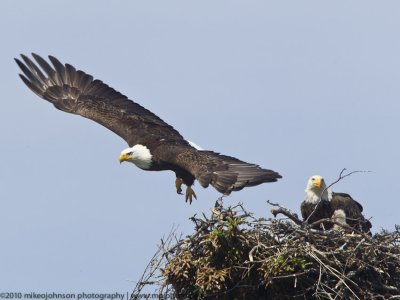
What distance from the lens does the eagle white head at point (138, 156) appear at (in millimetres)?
16250

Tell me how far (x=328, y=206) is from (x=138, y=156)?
150 inches

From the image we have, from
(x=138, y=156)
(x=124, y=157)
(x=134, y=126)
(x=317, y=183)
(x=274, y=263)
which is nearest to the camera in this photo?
(x=274, y=263)

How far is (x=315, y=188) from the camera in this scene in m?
13.7

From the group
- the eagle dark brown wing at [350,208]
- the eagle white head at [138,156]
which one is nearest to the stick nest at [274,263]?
the eagle dark brown wing at [350,208]

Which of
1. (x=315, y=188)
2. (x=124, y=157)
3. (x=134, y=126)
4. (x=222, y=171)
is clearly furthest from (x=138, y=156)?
(x=315, y=188)

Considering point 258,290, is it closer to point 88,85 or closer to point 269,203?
point 269,203

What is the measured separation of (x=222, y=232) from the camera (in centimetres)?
1171

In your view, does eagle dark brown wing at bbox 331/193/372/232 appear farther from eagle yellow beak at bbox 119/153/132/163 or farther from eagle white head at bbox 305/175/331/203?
eagle yellow beak at bbox 119/153/132/163

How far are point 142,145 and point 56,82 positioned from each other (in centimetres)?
230

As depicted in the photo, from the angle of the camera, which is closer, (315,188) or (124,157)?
(315,188)

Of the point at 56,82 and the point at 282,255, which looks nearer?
the point at 282,255

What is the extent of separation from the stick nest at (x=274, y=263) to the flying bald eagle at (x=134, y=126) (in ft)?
6.75

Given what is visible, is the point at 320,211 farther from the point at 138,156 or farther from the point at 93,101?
the point at 93,101

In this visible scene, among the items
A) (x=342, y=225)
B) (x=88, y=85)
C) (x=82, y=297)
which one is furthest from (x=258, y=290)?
(x=88, y=85)
